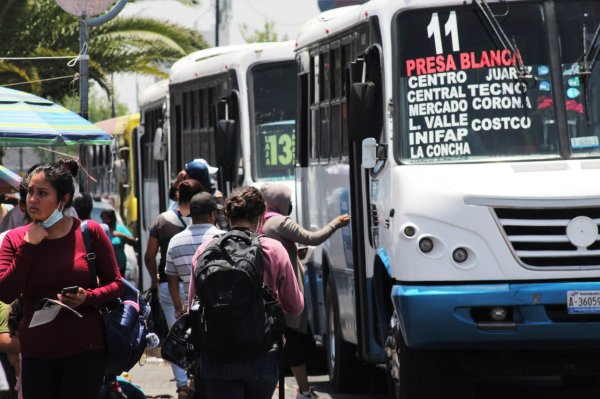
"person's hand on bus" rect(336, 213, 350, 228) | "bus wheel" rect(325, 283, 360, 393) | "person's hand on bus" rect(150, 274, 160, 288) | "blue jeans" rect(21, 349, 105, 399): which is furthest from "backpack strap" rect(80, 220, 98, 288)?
"person's hand on bus" rect(150, 274, 160, 288)

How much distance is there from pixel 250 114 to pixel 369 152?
251 inches

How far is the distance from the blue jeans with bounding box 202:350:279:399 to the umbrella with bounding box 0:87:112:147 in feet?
14.4

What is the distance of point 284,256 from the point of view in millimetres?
7758

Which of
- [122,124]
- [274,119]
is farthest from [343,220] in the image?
[122,124]

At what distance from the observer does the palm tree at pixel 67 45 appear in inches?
1039

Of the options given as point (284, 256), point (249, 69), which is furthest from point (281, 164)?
point (284, 256)

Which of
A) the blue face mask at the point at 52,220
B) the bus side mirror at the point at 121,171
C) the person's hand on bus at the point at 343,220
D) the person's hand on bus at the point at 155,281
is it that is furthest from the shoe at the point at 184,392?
the bus side mirror at the point at 121,171

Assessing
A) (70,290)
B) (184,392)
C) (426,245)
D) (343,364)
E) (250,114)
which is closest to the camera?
(70,290)

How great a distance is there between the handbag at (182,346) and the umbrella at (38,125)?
3.92 meters

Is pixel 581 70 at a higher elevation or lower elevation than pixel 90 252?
higher

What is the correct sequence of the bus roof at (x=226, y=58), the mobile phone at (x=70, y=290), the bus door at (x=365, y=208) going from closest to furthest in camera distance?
the mobile phone at (x=70, y=290)
the bus door at (x=365, y=208)
the bus roof at (x=226, y=58)

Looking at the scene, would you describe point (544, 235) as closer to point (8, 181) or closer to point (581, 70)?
point (581, 70)

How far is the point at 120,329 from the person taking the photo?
7410 mm

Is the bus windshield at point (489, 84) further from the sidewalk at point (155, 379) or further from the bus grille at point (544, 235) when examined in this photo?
the sidewalk at point (155, 379)
